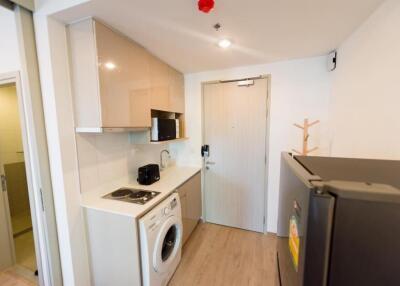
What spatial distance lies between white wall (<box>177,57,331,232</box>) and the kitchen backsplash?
1.46 metres

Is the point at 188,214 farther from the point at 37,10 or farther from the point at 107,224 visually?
the point at 37,10

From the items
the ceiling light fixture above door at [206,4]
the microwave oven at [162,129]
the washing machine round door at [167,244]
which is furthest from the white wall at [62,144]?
the ceiling light fixture above door at [206,4]

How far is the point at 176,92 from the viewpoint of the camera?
8.10 feet

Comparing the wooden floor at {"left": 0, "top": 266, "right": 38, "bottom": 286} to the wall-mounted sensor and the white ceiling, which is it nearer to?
the white ceiling

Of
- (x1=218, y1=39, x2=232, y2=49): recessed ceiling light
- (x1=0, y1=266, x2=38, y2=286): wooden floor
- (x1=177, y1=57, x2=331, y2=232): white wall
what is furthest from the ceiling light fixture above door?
(x1=0, y1=266, x2=38, y2=286): wooden floor

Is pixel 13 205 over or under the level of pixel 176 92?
under

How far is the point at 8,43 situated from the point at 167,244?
7.32ft

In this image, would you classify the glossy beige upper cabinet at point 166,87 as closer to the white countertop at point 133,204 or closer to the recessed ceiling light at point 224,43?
the recessed ceiling light at point 224,43

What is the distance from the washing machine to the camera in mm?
1358

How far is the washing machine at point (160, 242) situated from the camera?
136 cm

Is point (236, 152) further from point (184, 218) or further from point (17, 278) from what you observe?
point (17, 278)

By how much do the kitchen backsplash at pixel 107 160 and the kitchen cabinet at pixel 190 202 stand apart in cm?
62

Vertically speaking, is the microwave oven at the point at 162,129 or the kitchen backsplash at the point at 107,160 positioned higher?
the microwave oven at the point at 162,129

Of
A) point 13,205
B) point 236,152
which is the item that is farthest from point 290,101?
point 13,205
